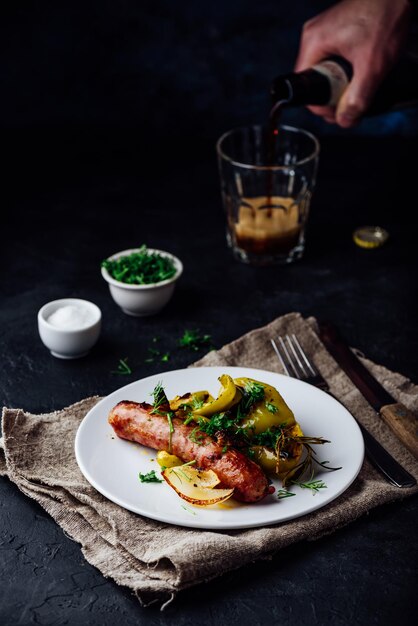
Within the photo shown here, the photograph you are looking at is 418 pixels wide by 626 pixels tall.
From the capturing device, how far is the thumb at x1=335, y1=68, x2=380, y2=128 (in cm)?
343

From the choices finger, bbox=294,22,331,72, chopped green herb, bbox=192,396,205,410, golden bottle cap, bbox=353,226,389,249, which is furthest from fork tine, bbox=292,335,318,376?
finger, bbox=294,22,331,72

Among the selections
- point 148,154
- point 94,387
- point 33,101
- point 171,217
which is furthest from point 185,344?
point 33,101

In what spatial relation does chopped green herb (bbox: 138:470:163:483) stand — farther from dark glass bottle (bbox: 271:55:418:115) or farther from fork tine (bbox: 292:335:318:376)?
dark glass bottle (bbox: 271:55:418:115)

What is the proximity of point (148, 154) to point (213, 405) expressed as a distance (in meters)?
2.46

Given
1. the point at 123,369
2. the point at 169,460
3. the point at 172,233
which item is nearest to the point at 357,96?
the point at 172,233

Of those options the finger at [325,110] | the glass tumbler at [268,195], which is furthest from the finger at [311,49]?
the glass tumbler at [268,195]

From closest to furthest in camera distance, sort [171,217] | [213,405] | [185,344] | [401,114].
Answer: [213,405]
[185,344]
[171,217]
[401,114]

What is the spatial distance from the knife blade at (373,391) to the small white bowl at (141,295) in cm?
58

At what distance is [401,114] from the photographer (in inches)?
193

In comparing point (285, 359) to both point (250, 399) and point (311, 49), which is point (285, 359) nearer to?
point (250, 399)

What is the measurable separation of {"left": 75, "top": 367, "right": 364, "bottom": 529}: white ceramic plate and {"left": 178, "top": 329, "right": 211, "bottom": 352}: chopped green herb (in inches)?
13.3

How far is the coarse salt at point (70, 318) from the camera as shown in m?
2.89

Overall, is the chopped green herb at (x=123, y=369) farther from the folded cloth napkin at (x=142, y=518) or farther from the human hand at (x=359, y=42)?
the human hand at (x=359, y=42)

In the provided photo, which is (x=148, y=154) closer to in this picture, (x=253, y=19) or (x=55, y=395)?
(x=253, y=19)
